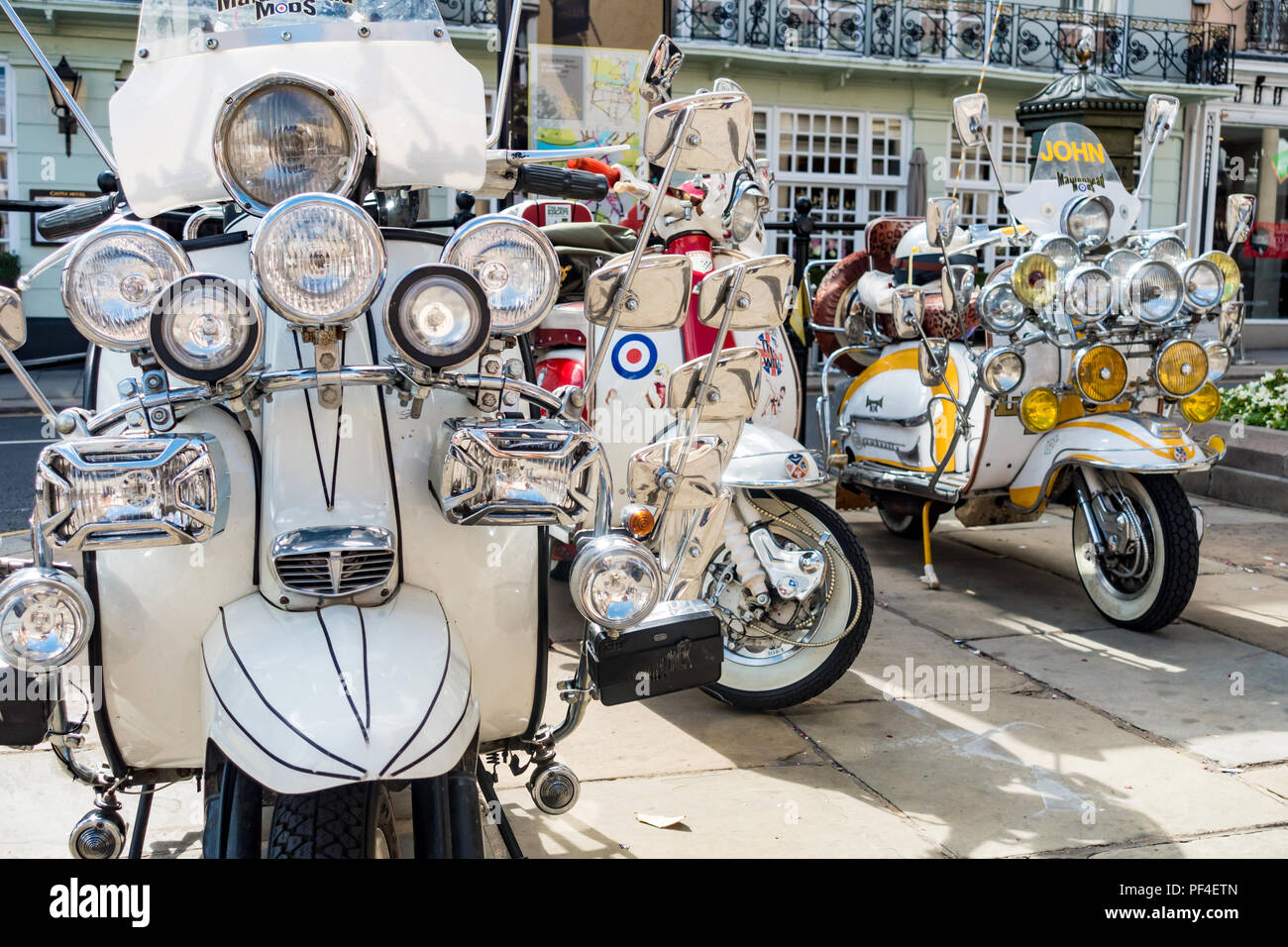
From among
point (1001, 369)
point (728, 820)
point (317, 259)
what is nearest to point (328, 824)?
point (317, 259)

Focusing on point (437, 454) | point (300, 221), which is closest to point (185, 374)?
point (300, 221)

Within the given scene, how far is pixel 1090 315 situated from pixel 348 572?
Answer: 3623mm

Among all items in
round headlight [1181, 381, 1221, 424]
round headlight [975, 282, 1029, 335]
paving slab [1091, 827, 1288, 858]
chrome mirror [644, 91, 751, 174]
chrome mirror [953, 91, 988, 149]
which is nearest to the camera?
chrome mirror [644, 91, 751, 174]

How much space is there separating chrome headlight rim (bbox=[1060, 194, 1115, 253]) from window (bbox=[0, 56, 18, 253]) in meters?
14.7

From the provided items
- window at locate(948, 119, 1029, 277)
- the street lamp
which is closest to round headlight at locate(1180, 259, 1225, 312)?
the street lamp

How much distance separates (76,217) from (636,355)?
1.89 meters

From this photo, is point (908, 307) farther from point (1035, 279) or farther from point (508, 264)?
point (508, 264)

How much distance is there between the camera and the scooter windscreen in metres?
5.02

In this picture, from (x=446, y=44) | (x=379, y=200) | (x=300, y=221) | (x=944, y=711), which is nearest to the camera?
(x=300, y=221)

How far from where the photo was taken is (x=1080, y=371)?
476cm

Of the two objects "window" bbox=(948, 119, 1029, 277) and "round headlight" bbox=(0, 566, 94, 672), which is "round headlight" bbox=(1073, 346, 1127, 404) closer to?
"round headlight" bbox=(0, 566, 94, 672)

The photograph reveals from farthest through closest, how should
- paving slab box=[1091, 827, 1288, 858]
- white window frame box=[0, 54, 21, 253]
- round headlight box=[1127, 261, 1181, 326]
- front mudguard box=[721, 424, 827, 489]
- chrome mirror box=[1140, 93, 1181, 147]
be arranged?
1. white window frame box=[0, 54, 21, 253]
2. chrome mirror box=[1140, 93, 1181, 147]
3. round headlight box=[1127, 261, 1181, 326]
4. front mudguard box=[721, 424, 827, 489]
5. paving slab box=[1091, 827, 1288, 858]

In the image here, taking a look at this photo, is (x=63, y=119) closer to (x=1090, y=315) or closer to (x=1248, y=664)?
(x=1090, y=315)

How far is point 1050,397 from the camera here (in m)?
4.84
